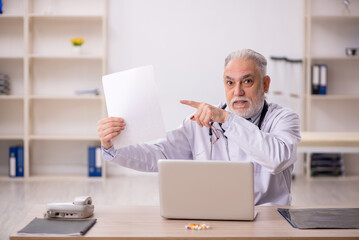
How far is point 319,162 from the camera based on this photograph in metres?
5.36

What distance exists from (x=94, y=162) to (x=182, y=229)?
388 centimetres

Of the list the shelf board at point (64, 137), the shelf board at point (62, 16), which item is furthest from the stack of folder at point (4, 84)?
the shelf board at point (62, 16)

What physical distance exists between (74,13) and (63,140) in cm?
144

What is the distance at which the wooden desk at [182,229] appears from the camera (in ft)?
4.78

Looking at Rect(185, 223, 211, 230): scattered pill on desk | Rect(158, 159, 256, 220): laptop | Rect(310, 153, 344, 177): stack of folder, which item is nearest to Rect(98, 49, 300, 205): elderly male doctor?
Rect(158, 159, 256, 220): laptop

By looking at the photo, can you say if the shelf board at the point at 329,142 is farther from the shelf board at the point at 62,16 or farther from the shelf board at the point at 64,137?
the shelf board at the point at 62,16

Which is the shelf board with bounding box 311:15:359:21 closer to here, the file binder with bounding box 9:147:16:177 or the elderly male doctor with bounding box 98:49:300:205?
the elderly male doctor with bounding box 98:49:300:205

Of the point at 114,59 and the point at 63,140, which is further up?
the point at 114,59

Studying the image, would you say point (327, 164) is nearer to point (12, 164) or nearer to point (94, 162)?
point (94, 162)

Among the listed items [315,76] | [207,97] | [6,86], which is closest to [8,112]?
[6,86]

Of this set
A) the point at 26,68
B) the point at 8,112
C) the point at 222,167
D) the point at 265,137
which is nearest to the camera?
the point at 222,167

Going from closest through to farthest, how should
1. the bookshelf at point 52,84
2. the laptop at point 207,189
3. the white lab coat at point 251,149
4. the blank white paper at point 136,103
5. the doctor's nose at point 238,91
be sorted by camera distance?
the laptop at point 207,189 < the blank white paper at point 136,103 < the white lab coat at point 251,149 < the doctor's nose at point 238,91 < the bookshelf at point 52,84

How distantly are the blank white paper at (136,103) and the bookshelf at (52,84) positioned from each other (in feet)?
11.9

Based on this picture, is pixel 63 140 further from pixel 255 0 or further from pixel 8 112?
pixel 255 0
